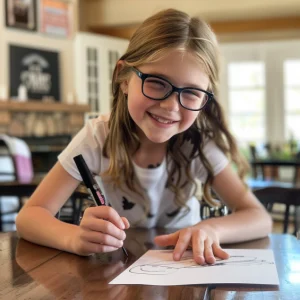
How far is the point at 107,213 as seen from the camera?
0.77 m

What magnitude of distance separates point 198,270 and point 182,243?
0.31ft

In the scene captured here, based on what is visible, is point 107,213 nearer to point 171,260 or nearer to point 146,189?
point 171,260

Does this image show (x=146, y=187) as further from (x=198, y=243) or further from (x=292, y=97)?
(x=292, y=97)

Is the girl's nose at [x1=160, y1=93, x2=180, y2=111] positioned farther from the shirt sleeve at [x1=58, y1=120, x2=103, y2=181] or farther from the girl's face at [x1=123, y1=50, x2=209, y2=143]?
the shirt sleeve at [x1=58, y1=120, x2=103, y2=181]

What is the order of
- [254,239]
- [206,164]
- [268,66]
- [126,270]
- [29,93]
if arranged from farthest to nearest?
1. [268,66]
2. [29,93]
3. [206,164]
4. [254,239]
5. [126,270]

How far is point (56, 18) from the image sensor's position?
5305 mm

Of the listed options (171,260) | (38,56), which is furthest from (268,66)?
(171,260)

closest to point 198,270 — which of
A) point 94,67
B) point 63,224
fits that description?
point 63,224

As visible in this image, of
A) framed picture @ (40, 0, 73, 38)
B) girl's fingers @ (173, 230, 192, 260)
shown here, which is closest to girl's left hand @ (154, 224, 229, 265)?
girl's fingers @ (173, 230, 192, 260)

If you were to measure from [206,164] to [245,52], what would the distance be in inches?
210

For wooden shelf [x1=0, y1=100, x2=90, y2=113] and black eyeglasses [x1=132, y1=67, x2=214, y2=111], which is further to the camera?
wooden shelf [x1=0, y1=100, x2=90, y2=113]

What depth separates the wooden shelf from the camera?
474 cm

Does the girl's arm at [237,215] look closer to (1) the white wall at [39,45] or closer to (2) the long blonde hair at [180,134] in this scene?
(2) the long blonde hair at [180,134]

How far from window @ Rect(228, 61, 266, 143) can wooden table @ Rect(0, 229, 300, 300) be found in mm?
5338
